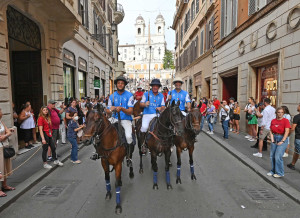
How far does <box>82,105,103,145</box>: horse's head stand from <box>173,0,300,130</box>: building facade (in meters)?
7.14

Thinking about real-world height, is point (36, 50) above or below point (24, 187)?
above

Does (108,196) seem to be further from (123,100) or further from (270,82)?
(270,82)

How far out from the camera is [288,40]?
7.30 m

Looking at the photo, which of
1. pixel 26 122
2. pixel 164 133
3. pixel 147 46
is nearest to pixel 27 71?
pixel 26 122

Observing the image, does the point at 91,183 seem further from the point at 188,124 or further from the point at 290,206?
the point at 290,206

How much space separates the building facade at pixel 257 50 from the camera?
7184 mm

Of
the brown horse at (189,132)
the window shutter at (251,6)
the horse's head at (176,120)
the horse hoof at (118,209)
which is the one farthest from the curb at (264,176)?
the window shutter at (251,6)

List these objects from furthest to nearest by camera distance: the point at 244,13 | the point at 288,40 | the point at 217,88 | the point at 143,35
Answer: the point at 143,35 < the point at 217,88 < the point at 244,13 < the point at 288,40

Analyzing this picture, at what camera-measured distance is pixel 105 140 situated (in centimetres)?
362

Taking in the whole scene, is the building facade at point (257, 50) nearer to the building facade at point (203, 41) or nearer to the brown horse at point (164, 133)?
the building facade at point (203, 41)

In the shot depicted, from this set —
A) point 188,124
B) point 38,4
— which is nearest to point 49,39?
point 38,4

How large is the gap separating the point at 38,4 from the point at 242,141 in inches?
431

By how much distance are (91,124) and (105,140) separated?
22.6 inches

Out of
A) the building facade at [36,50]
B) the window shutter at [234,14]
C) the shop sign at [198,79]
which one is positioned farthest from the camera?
the shop sign at [198,79]
